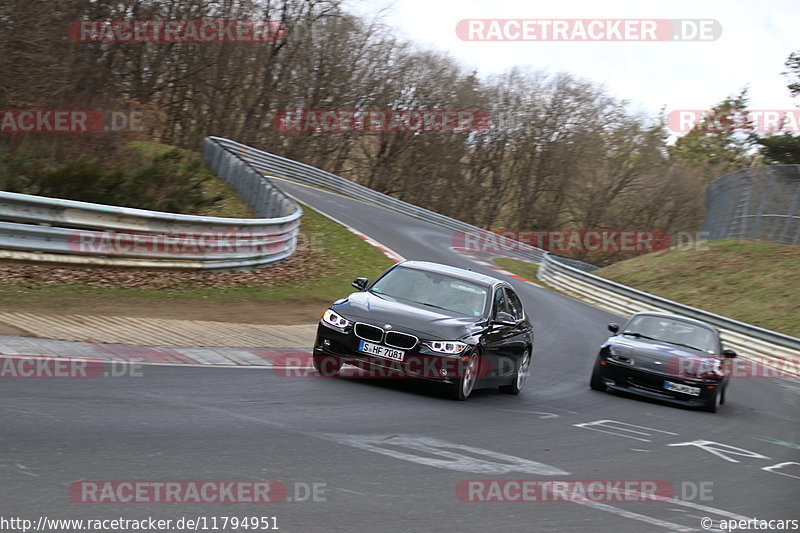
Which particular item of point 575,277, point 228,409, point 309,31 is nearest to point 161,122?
point 309,31

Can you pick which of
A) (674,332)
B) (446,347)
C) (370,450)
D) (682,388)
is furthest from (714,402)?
(370,450)

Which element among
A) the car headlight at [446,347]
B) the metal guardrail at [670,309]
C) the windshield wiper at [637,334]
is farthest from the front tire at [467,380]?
the metal guardrail at [670,309]

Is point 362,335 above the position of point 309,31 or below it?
below

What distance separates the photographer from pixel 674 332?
13586mm

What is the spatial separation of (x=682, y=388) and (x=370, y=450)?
717 centimetres

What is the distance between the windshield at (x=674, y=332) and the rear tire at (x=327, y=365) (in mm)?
5367

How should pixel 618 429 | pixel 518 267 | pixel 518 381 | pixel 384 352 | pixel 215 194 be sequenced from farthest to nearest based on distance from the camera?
pixel 518 267
pixel 215 194
pixel 518 381
pixel 618 429
pixel 384 352

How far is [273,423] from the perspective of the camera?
23.8ft

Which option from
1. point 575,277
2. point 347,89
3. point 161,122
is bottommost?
point 575,277

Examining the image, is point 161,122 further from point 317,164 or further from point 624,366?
point 624,366

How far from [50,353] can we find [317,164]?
161 feet

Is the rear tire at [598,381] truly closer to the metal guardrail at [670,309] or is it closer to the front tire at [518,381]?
the front tire at [518,381]

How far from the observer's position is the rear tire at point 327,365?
10.0 m

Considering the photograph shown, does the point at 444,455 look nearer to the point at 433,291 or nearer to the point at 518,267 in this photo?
the point at 433,291
